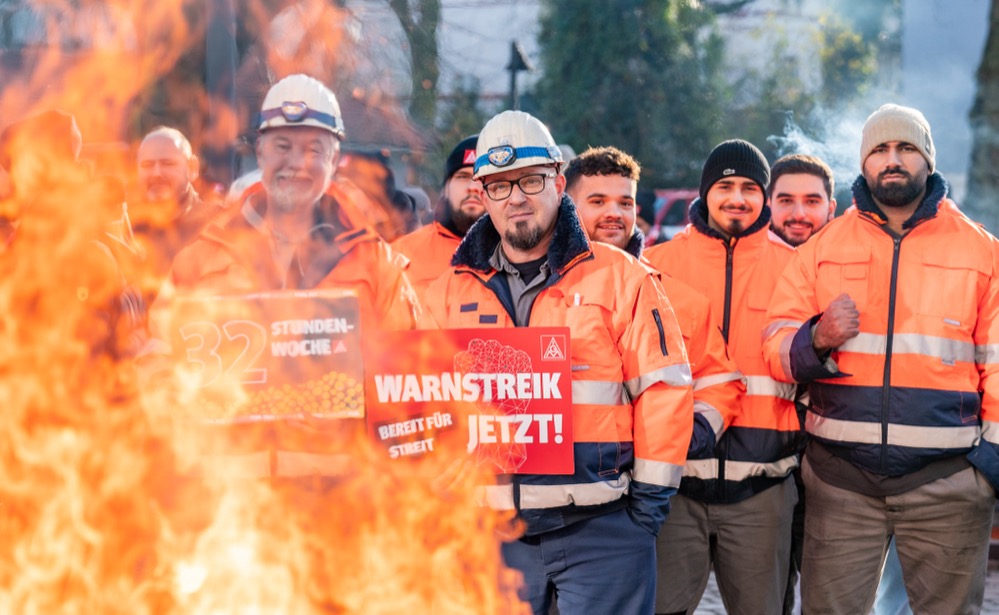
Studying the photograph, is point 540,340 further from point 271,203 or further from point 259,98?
point 259,98

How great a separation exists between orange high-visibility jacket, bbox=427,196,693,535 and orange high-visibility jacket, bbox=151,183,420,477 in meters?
0.68

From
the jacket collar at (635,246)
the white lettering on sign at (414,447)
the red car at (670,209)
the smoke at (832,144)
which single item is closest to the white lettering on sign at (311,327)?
the white lettering on sign at (414,447)

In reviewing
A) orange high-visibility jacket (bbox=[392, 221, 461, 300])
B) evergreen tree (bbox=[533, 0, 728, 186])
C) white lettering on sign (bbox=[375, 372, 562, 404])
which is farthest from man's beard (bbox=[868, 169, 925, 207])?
evergreen tree (bbox=[533, 0, 728, 186])

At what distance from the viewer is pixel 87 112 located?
748 cm

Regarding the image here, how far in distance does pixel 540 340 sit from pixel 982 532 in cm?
258

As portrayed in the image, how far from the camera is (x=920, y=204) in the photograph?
5.60 metres

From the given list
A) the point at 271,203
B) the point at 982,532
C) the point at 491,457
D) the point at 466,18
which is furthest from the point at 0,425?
the point at 466,18

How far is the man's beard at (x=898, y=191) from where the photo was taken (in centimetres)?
558

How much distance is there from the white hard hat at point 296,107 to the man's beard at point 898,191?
107 inches

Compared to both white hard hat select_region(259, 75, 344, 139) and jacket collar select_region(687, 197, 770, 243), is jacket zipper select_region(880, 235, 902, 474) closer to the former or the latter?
jacket collar select_region(687, 197, 770, 243)

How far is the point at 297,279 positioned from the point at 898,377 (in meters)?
2.84

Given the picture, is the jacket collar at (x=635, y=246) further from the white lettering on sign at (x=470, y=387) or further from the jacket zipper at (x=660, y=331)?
the white lettering on sign at (x=470, y=387)

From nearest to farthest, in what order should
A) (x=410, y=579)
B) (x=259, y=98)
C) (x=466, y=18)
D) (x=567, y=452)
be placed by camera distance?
(x=567, y=452)
(x=410, y=579)
(x=259, y=98)
(x=466, y=18)

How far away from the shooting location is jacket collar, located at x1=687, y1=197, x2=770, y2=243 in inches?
234
